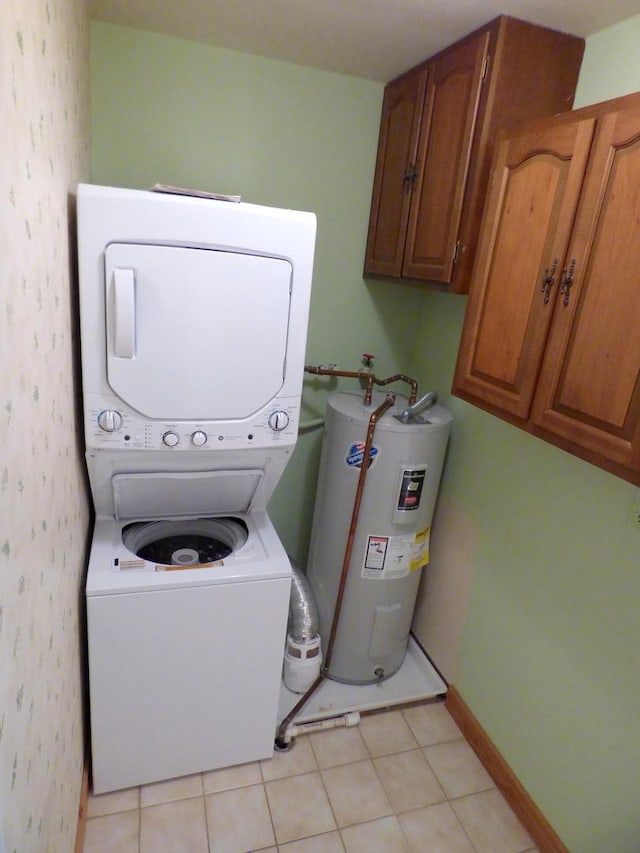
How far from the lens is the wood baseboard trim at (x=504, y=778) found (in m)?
1.55

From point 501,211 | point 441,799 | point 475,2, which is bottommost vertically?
point 441,799

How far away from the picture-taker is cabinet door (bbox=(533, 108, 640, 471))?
1036mm

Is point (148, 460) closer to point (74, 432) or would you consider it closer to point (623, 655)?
point (74, 432)

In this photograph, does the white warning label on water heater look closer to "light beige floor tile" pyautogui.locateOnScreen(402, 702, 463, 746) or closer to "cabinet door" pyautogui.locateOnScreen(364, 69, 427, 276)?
"light beige floor tile" pyautogui.locateOnScreen(402, 702, 463, 746)

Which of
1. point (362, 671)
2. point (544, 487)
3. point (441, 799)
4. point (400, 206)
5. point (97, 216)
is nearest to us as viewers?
point (97, 216)

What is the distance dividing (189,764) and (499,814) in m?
1.00

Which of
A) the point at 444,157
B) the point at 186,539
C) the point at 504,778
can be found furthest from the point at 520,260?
the point at 504,778

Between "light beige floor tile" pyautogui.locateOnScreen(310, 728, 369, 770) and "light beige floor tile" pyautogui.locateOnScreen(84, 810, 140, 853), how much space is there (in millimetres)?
598

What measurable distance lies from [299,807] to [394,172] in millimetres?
2174

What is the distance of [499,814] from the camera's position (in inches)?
65.5

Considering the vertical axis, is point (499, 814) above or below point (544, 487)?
below

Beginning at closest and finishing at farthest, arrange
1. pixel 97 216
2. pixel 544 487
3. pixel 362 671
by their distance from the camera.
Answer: pixel 97 216 → pixel 544 487 → pixel 362 671

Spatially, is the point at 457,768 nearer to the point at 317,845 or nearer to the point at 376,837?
the point at 376,837

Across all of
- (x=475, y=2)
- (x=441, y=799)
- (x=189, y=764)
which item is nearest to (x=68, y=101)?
(x=475, y=2)
